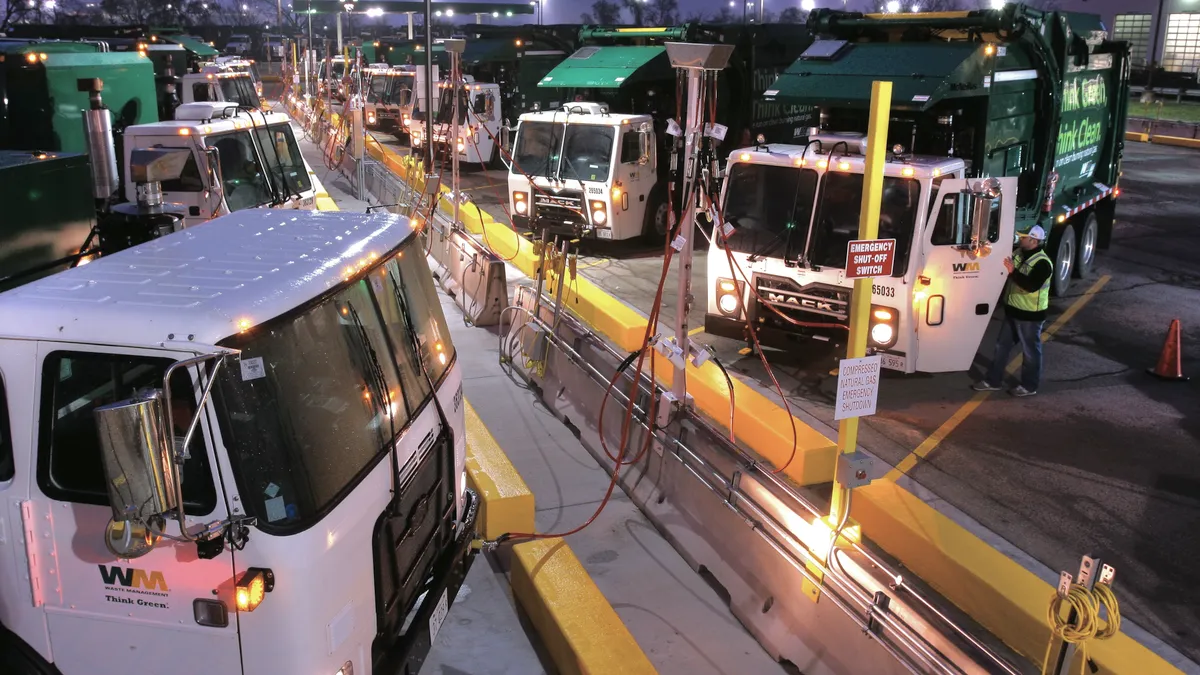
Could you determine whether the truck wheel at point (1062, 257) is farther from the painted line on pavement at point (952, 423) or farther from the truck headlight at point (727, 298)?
the truck headlight at point (727, 298)

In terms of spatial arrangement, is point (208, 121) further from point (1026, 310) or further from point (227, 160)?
point (1026, 310)

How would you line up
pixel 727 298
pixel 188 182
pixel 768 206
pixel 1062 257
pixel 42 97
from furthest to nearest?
pixel 1062 257 < pixel 42 97 < pixel 188 182 < pixel 727 298 < pixel 768 206

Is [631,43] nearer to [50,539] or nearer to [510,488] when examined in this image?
[510,488]

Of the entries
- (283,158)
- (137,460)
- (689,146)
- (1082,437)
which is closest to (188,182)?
(283,158)

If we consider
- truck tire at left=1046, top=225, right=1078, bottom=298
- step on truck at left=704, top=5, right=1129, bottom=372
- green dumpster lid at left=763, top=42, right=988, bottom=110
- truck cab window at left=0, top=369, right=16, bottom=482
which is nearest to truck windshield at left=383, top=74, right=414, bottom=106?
step on truck at left=704, top=5, right=1129, bottom=372

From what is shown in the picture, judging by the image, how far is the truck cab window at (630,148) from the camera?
1455cm

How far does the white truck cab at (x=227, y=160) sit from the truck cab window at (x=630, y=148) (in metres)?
4.89

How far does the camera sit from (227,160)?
1055cm

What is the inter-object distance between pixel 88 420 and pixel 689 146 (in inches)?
168

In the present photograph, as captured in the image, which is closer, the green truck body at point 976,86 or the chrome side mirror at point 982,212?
the chrome side mirror at point 982,212

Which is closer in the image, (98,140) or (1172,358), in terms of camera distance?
(98,140)

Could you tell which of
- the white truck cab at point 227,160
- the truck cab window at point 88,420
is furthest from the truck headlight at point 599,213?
the truck cab window at point 88,420

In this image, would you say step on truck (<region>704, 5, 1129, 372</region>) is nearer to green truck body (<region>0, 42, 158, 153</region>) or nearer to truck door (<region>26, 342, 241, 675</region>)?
truck door (<region>26, 342, 241, 675</region>)

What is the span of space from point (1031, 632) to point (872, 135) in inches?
102
